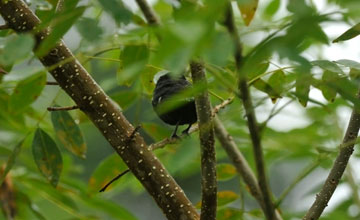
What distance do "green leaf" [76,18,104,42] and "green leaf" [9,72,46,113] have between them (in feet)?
1.17

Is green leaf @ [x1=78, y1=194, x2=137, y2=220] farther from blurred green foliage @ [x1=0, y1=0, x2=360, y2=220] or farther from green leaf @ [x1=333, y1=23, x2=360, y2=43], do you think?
green leaf @ [x1=333, y1=23, x2=360, y2=43]

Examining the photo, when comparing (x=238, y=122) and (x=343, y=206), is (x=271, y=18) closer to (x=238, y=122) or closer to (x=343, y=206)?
(x=238, y=122)

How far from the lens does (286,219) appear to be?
2.62 meters

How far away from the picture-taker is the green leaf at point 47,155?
229 centimetres

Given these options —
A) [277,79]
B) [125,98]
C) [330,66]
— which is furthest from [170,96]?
[125,98]

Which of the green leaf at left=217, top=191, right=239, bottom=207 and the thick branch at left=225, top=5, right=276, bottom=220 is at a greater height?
the thick branch at left=225, top=5, right=276, bottom=220

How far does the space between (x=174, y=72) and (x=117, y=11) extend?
286 millimetres

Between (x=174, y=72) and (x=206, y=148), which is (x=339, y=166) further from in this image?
(x=174, y=72)

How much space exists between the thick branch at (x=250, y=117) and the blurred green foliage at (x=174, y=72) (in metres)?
0.02

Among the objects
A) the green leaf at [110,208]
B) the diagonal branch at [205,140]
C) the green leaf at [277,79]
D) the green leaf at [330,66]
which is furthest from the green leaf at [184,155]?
the green leaf at [110,208]

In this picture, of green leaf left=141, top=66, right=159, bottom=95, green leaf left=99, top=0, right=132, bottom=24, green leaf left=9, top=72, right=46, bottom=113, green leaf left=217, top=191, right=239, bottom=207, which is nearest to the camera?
green leaf left=99, top=0, right=132, bottom=24

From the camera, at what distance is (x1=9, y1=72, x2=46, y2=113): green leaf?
172cm

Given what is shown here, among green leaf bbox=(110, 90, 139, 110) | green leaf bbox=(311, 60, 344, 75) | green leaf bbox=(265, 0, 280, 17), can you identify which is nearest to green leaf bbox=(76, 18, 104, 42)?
green leaf bbox=(311, 60, 344, 75)

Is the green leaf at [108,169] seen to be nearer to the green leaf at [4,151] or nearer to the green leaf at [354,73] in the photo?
the green leaf at [4,151]
